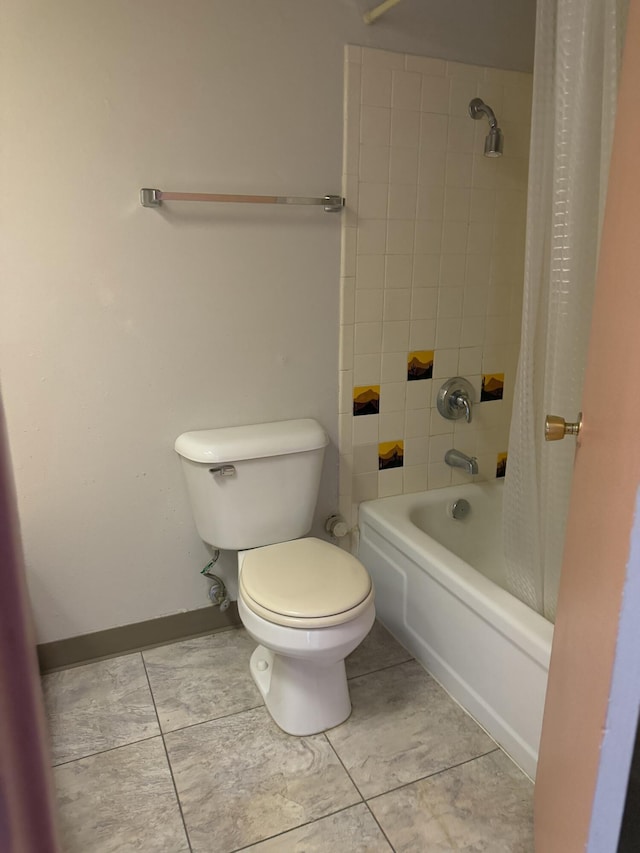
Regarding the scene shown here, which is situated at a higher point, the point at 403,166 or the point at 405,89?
the point at 405,89

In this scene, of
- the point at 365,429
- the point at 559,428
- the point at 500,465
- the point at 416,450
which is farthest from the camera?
the point at 500,465

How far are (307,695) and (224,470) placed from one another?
65 cm

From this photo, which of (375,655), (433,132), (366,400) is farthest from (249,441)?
(433,132)

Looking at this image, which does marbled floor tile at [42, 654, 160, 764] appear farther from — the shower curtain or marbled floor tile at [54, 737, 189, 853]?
the shower curtain

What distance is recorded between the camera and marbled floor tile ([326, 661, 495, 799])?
1.64 metres

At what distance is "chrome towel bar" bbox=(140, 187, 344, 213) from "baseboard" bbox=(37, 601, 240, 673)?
1281 mm

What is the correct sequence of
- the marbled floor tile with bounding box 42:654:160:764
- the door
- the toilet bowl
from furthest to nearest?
the marbled floor tile with bounding box 42:654:160:764, the toilet bowl, the door

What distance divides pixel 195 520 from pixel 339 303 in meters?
0.82

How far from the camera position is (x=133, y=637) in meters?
2.09

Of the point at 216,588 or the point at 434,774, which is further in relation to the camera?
the point at 216,588

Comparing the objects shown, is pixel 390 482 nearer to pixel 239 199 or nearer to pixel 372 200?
pixel 372 200

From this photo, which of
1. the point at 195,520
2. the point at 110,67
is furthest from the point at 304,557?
the point at 110,67

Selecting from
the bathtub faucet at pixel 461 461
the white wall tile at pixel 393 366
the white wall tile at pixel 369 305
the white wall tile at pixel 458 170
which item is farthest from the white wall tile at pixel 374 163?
the bathtub faucet at pixel 461 461

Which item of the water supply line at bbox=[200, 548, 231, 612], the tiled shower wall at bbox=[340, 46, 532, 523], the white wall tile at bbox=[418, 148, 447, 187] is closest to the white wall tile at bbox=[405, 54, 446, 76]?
the tiled shower wall at bbox=[340, 46, 532, 523]
